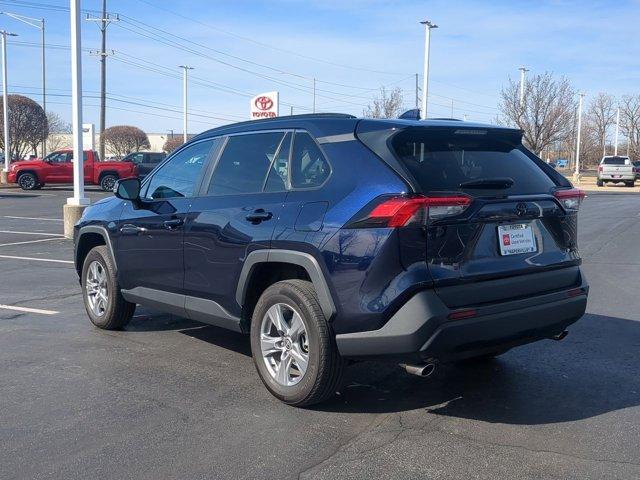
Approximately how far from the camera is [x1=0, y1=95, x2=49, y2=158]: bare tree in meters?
44.9

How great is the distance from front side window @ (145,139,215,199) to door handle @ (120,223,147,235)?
0.30 meters

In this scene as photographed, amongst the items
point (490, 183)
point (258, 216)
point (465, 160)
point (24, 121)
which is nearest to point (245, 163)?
point (258, 216)

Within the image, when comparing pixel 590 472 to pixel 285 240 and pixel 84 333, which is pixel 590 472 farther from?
pixel 84 333

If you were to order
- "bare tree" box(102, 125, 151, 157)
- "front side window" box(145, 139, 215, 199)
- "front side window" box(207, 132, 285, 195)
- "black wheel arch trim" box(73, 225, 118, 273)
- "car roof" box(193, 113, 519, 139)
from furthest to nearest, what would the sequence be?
1. "bare tree" box(102, 125, 151, 157)
2. "black wheel arch trim" box(73, 225, 118, 273)
3. "front side window" box(145, 139, 215, 199)
4. "front side window" box(207, 132, 285, 195)
5. "car roof" box(193, 113, 519, 139)

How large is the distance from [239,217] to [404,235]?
1418 millimetres

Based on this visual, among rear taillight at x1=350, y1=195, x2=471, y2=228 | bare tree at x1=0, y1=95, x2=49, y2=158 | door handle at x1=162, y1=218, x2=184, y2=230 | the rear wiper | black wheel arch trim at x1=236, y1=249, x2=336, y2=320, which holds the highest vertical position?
bare tree at x1=0, y1=95, x2=49, y2=158

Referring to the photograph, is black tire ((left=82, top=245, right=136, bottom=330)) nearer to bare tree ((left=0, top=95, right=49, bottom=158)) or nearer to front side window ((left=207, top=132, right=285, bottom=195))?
front side window ((left=207, top=132, right=285, bottom=195))

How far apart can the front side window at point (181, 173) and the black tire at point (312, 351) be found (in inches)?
57.9

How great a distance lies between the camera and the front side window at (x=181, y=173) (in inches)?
217

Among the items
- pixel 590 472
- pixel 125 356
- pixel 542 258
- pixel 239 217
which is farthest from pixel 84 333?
pixel 590 472

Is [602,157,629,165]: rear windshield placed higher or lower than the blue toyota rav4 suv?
higher

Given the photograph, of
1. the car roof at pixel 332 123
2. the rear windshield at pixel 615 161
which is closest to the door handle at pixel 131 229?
the car roof at pixel 332 123

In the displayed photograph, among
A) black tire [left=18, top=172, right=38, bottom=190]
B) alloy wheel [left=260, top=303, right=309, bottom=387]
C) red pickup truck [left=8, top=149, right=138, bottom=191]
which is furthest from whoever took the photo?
black tire [left=18, top=172, right=38, bottom=190]

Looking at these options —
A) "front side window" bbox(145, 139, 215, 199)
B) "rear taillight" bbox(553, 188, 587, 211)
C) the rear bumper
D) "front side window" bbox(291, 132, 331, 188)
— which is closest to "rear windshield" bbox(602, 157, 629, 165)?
"rear taillight" bbox(553, 188, 587, 211)
